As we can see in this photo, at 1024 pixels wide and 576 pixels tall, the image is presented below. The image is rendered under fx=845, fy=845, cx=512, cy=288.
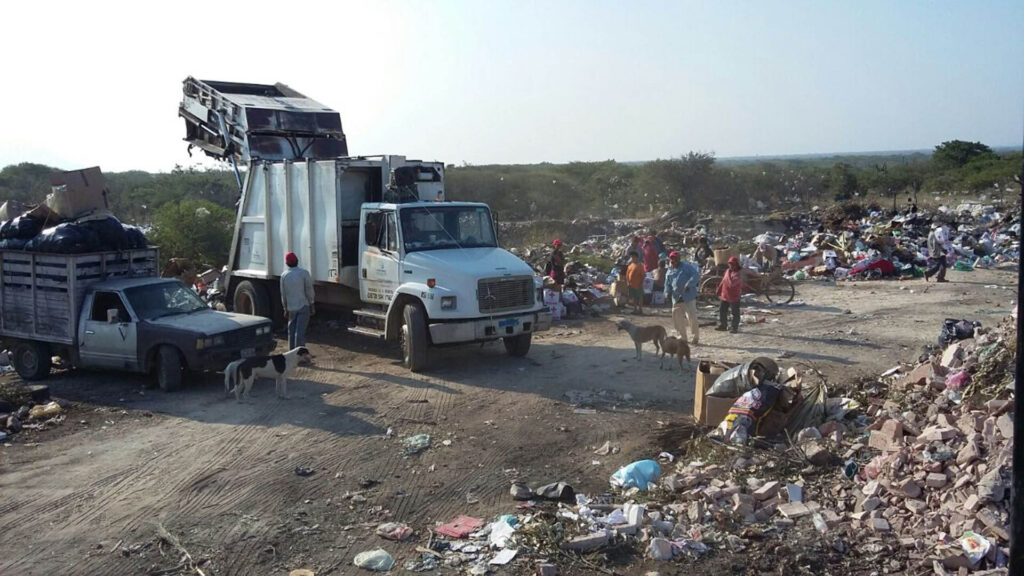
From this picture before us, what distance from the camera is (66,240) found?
→ 10922 millimetres

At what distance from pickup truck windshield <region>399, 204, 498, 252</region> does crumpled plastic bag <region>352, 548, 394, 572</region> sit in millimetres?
6347

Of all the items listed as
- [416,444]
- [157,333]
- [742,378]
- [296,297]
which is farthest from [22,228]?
[742,378]

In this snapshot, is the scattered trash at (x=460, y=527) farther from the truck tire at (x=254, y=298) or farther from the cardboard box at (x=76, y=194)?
the truck tire at (x=254, y=298)

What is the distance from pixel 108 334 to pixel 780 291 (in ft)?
42.5

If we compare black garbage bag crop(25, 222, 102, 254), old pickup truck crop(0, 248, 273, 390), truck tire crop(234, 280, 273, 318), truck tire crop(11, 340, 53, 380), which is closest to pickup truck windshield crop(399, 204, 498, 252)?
old pickup truck crop(0, 248, 273, 390)

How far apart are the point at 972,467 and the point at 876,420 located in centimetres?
159

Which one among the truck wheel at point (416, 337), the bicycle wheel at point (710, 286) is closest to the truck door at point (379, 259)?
the truck wheel at point (416, 337)

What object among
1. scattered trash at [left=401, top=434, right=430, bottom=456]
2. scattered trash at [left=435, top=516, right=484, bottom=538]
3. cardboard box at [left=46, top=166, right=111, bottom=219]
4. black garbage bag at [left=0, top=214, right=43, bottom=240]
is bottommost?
scattered trash at [left=435, top=516, right=484, bottom=538]

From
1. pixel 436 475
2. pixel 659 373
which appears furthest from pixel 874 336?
pixel 436 475

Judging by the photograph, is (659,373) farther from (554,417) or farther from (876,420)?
(876,420)

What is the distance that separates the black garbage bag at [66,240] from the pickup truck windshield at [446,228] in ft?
13.4

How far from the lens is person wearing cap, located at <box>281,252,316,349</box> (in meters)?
11.5

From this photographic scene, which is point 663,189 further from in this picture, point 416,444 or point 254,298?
point 416,444

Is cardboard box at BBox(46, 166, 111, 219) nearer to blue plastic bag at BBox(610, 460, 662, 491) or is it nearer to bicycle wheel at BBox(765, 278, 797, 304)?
blue plastic bag at BBox(610, 460, 662, 491)
